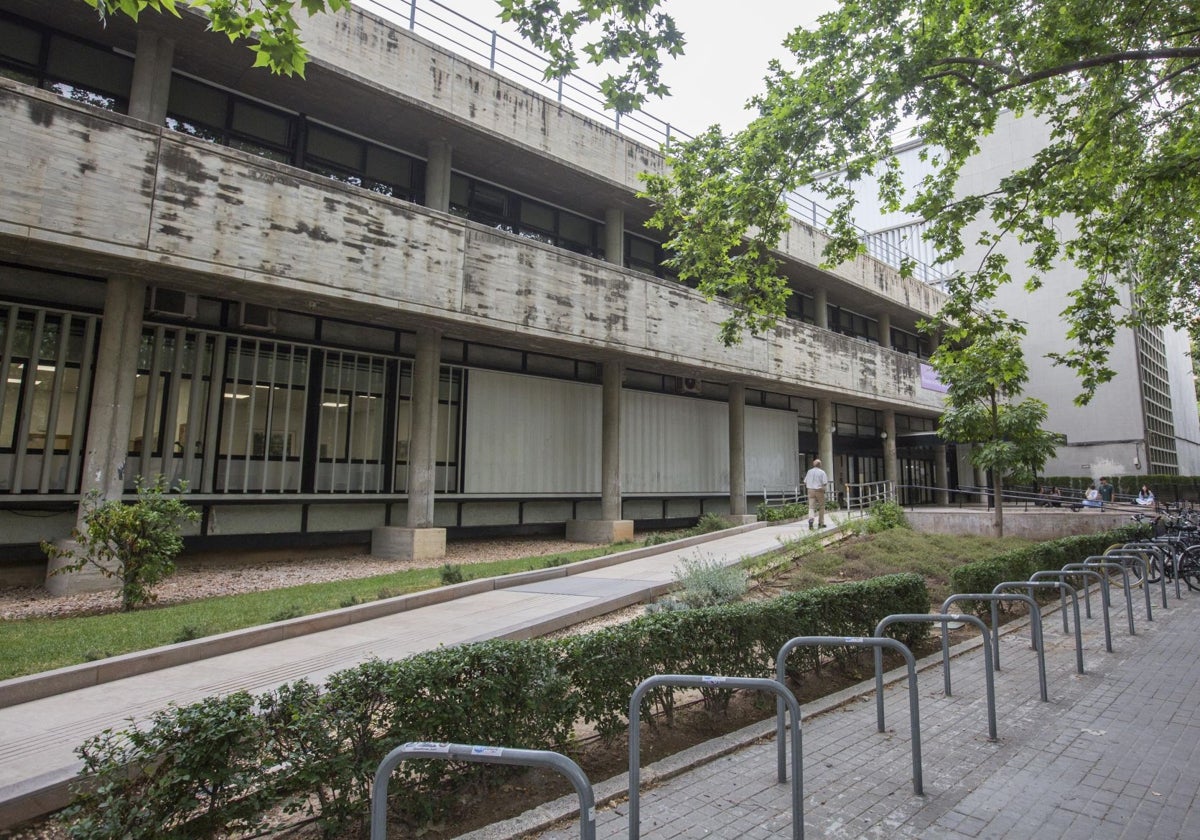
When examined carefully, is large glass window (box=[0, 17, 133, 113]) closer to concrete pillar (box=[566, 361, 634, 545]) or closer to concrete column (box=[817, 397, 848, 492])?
concrete pillar (box=[566, 361, 634, 545])

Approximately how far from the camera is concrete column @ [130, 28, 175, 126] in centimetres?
1155

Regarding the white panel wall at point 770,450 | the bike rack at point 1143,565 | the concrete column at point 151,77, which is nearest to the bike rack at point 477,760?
the bike rack at point 1143,565

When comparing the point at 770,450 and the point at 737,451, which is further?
the point at 770,450

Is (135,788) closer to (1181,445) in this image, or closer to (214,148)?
(214,148)

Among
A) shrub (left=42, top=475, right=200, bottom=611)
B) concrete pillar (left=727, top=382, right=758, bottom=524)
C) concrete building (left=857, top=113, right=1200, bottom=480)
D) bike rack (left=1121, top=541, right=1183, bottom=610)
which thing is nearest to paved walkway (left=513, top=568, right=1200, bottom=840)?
bike rack (left=1121, top=541, right=1183, bottom=610)

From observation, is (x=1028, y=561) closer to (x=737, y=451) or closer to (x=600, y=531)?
(x=600, y=531)

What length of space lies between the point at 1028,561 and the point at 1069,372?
112ft

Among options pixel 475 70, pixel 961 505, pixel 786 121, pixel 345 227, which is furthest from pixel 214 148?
pixel 961 505

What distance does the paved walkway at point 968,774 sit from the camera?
390 centimetres

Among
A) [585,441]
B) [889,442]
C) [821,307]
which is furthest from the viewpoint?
[889,442]

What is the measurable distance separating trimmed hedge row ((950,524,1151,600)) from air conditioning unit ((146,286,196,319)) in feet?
45.0

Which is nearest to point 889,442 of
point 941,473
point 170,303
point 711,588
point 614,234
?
point 941,473

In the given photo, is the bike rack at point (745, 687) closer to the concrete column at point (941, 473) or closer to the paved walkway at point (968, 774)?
the paved walkway at point (968, 774)

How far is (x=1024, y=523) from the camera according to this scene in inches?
765
